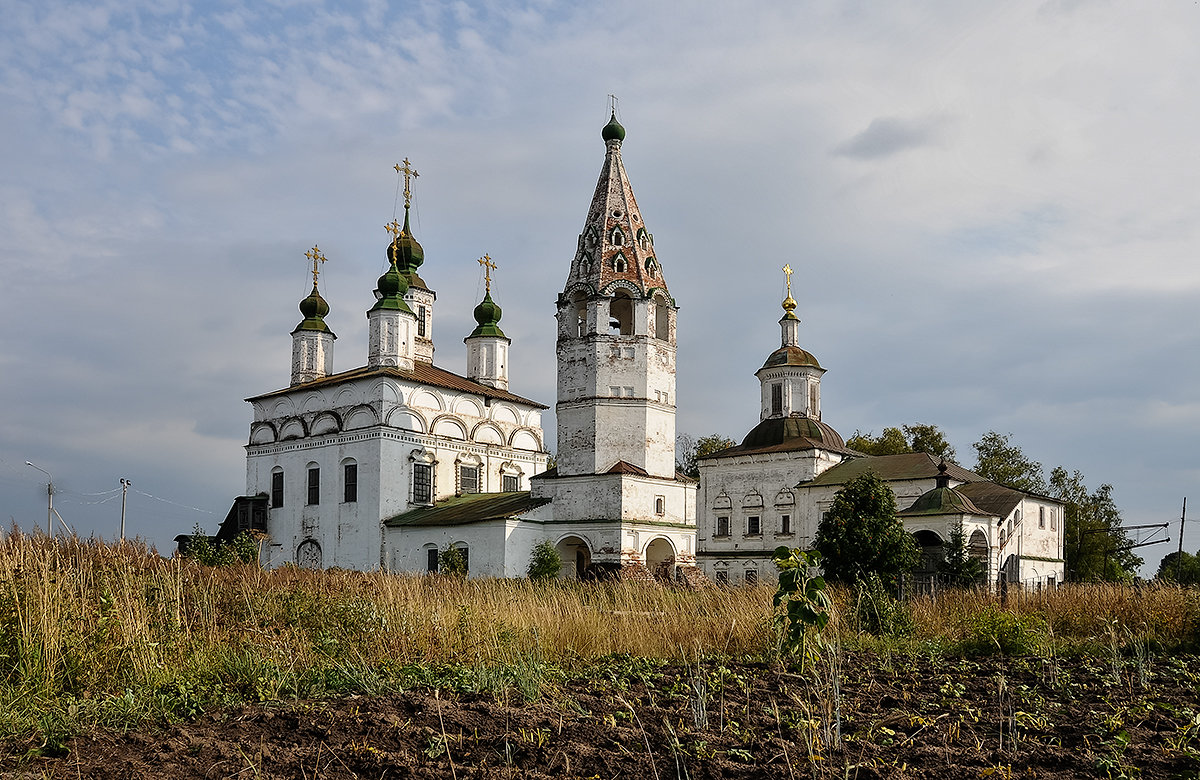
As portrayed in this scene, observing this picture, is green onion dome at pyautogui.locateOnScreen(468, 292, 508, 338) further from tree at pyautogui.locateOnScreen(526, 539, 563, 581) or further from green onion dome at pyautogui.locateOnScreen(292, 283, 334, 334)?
tree at pyautogui.locateOnScreen(526, 539, 563, 581)

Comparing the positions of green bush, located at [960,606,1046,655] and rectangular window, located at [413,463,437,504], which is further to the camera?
rectangular window, located at [413,463,437,504]

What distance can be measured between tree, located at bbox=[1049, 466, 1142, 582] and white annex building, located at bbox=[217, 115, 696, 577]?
21.2 metres

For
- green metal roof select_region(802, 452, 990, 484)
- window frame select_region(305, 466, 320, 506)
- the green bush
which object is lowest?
the green bush

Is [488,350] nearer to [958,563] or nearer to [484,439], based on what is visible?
[484,439]

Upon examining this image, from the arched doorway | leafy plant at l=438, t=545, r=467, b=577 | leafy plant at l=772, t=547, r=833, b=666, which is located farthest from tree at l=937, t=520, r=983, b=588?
leafy plant at l=772, t=547, r=833, b=666

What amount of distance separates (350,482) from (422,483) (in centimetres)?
235

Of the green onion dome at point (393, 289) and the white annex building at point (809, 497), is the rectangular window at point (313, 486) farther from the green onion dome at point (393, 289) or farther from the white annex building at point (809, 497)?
the white annex building at point (809, 497)

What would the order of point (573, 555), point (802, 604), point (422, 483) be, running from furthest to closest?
point (422, 483), point (573, 555), point (802, 604)

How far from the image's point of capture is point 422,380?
3384cm

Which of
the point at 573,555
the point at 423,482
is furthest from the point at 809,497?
the point at 423,482

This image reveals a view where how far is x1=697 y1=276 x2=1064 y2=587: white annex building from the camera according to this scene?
3028 cm

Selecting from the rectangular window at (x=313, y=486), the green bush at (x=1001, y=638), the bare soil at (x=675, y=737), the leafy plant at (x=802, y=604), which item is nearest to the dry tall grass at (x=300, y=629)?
the green bush at (x=1001, y=638)

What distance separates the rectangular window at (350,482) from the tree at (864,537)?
1826 centimetres

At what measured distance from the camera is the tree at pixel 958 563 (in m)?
27.1
